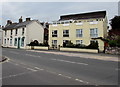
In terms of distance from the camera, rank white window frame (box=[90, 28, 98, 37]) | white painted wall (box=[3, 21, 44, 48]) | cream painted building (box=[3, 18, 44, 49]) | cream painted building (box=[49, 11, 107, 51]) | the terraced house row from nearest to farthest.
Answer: cream painted building (box=[49, 11, 107, 51]) < white window frame (box=[90, 28, 98, 37]) < the terraced house row < white painted wall (box=[3, 21, 44, 48]) < cream painted building (box=[3, 18, 44, 49])

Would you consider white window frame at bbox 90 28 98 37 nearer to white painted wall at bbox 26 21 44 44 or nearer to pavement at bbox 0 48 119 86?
white painted wall at bbox 26 21 44 44

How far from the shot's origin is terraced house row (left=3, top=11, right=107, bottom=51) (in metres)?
30.2

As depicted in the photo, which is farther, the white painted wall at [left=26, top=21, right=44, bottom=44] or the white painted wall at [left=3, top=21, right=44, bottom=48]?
the white painted wall at [left=26, top=21, right=44, bottom=44]

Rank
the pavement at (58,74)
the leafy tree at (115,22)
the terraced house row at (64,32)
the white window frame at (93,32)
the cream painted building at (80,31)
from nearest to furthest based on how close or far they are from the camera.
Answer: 1. the pavement at (58,74)
2. the cream painted building at (80,31)
3. the white window frame at (93,32)
4. the terraced house row at (64,32)
5. the leafy tree at (115,22)

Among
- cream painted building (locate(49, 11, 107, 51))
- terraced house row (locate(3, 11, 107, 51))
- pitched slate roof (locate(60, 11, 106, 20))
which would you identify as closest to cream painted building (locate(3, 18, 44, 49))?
terraced house row (locate(3, 11, 107, 51))

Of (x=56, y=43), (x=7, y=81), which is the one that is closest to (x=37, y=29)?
(x=56, y=43)

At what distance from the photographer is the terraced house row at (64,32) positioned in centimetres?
3016

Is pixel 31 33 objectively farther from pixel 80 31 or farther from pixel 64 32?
pixel 80 31

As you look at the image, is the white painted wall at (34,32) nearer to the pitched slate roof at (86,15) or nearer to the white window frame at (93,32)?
the pitched slate roof at (86,15)

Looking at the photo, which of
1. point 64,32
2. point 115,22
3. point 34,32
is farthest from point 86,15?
point 34,32

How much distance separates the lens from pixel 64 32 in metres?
34.5

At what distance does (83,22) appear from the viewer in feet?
104

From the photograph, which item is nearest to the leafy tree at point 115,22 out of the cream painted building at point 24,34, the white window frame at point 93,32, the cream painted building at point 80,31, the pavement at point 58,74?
the cream painted building at point 80,31

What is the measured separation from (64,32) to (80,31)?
14.9ft
